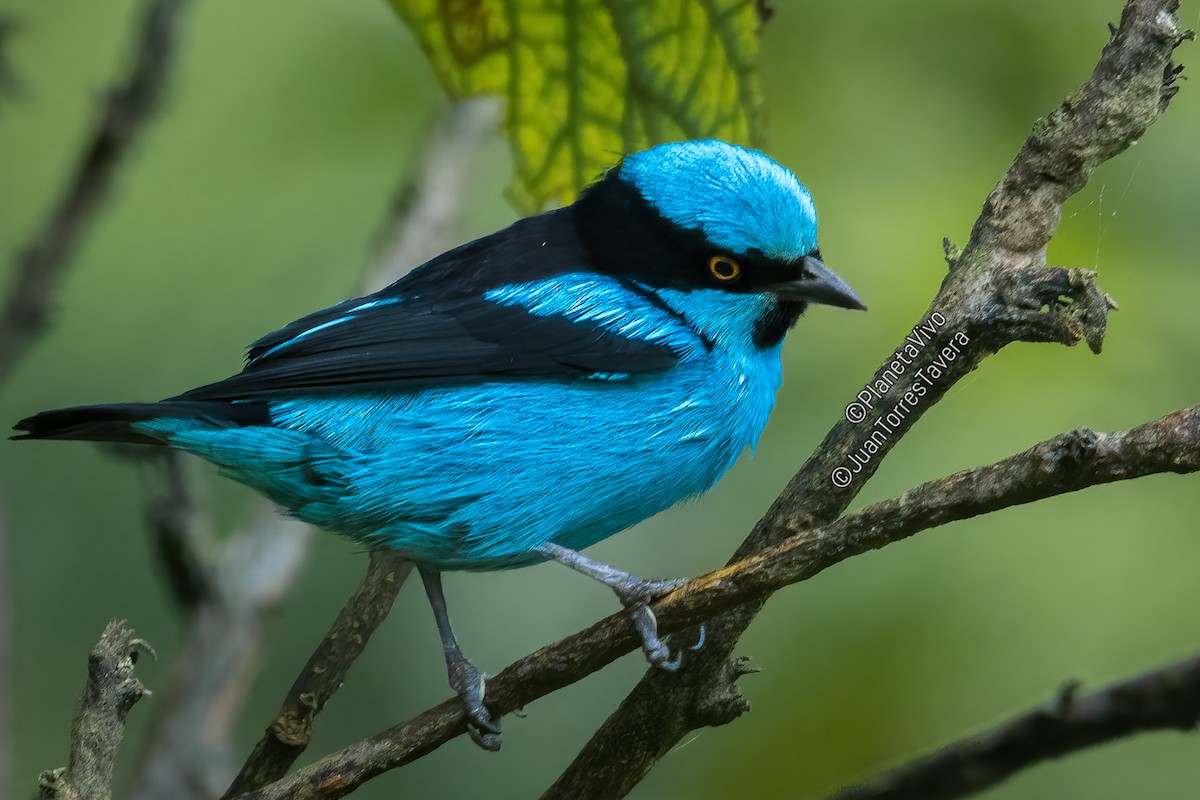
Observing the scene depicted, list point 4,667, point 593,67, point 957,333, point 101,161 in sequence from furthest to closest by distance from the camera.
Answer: point 101,161 → point 4,667 → point 957,333 → point 593,67

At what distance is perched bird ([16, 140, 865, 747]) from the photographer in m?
2.92

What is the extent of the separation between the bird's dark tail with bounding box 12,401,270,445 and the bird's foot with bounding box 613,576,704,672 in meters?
0.96

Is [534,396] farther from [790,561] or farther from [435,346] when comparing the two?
[790,561]

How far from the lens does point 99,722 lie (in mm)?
2422

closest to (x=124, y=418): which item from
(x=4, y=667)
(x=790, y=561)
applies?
(x=4, y=667)

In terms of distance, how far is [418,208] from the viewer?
4.08 meters

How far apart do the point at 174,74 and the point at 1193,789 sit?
277 cm

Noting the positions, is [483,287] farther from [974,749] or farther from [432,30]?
[974,749]

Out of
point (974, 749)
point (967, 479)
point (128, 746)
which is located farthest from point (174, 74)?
point (128, 746)

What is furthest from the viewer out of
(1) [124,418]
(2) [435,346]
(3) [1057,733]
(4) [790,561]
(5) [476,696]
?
(2) [435,346]

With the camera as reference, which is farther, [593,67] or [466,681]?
[466,681]

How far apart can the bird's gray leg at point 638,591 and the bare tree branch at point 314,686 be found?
42 centimetres

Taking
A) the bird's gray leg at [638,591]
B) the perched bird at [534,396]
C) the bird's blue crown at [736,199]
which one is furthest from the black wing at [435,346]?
the bird's gray leg at [638,591]

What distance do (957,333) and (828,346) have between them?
3.23 ft
